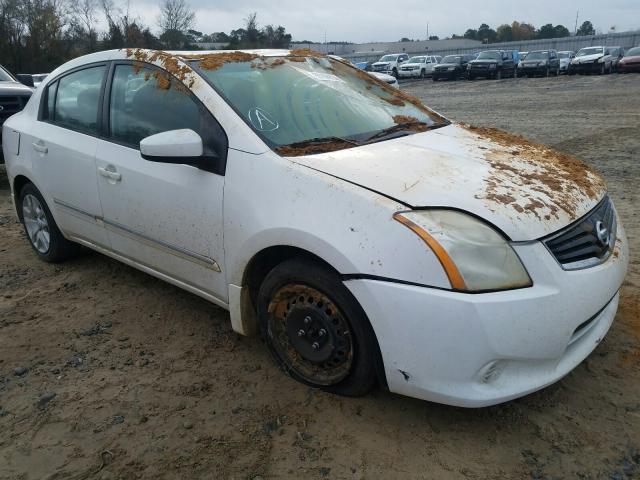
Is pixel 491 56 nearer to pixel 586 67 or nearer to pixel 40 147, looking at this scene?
pixel 586 67

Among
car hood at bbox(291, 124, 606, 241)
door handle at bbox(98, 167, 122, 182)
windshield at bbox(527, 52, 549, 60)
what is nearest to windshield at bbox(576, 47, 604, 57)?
windshield at bbox(527, 52, 549, 60)

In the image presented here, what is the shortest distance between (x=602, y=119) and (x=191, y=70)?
38.5 ft

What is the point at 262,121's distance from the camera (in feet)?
9.52

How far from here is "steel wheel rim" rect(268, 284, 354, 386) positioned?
2.53 metres

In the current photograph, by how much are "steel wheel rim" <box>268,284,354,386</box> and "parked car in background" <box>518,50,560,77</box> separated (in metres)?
34.0

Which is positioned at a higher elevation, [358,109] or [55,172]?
[358,109]

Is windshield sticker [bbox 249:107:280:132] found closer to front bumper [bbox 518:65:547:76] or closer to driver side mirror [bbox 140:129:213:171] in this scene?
driver side mirror [bbox 140:129:213:171]

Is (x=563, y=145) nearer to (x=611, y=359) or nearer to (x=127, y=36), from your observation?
(x=611, y=359)

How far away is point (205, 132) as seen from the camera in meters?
2.90

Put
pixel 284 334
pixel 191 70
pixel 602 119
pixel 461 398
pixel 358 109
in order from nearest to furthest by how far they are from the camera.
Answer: pixel 461 398, pixel 284 334, pixel 191 70, pixel 358 109, pixel 602 119

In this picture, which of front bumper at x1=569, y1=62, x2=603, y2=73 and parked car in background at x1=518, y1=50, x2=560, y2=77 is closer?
front bumper at x1=569, y1=62, x2=603, y2=73

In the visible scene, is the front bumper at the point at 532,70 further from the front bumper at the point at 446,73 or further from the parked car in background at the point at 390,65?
the parked car in background at the point at 390,65

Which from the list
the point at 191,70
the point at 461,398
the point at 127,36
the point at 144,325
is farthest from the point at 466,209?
the point at 127,36

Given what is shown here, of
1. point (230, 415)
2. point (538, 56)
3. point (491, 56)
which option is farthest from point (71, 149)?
point (538, 56)
